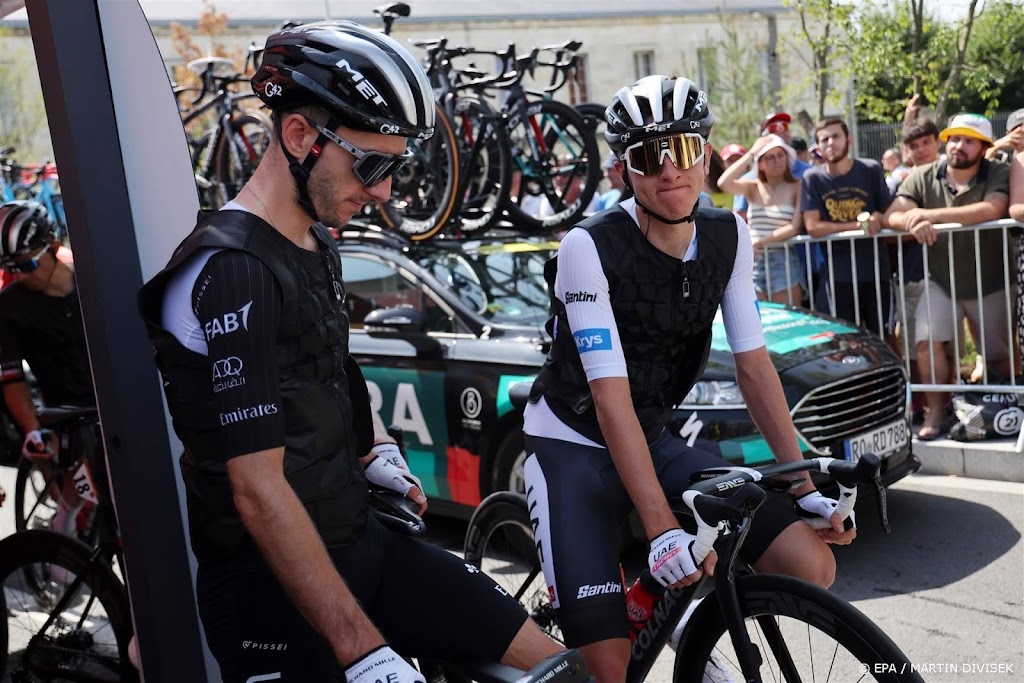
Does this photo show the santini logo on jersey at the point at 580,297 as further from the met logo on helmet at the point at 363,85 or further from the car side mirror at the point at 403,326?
the car side mirror at the point at 403,326

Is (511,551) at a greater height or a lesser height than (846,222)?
lesser

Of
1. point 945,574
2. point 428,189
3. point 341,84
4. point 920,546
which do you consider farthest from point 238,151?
point 341,84

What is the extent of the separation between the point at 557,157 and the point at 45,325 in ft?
14.5

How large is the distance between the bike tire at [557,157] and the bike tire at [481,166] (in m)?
0.20

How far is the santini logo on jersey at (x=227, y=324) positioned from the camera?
2023mm

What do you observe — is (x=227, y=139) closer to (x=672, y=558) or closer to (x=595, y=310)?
(x=595, y=310)

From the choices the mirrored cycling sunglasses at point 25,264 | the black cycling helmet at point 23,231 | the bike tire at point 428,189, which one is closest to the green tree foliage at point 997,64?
the bike tire at point 428,189

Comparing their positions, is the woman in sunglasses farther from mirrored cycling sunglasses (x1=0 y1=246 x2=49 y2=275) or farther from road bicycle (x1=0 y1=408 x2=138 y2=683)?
road bicycle (x1=0 y1=408 x2=138 y2=683)

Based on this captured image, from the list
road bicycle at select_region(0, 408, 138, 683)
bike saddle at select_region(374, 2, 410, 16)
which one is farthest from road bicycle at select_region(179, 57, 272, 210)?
road bicycle at select_region(0, 408, 138, 683)

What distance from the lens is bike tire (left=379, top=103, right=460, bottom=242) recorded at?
Result: 8.10 metres

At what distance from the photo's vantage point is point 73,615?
3971mm

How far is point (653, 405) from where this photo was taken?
10.5 ft

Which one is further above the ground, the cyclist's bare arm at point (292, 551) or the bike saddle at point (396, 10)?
the bike saddle at point (396, 10)

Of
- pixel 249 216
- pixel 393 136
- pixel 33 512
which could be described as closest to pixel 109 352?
pixel 249 216
